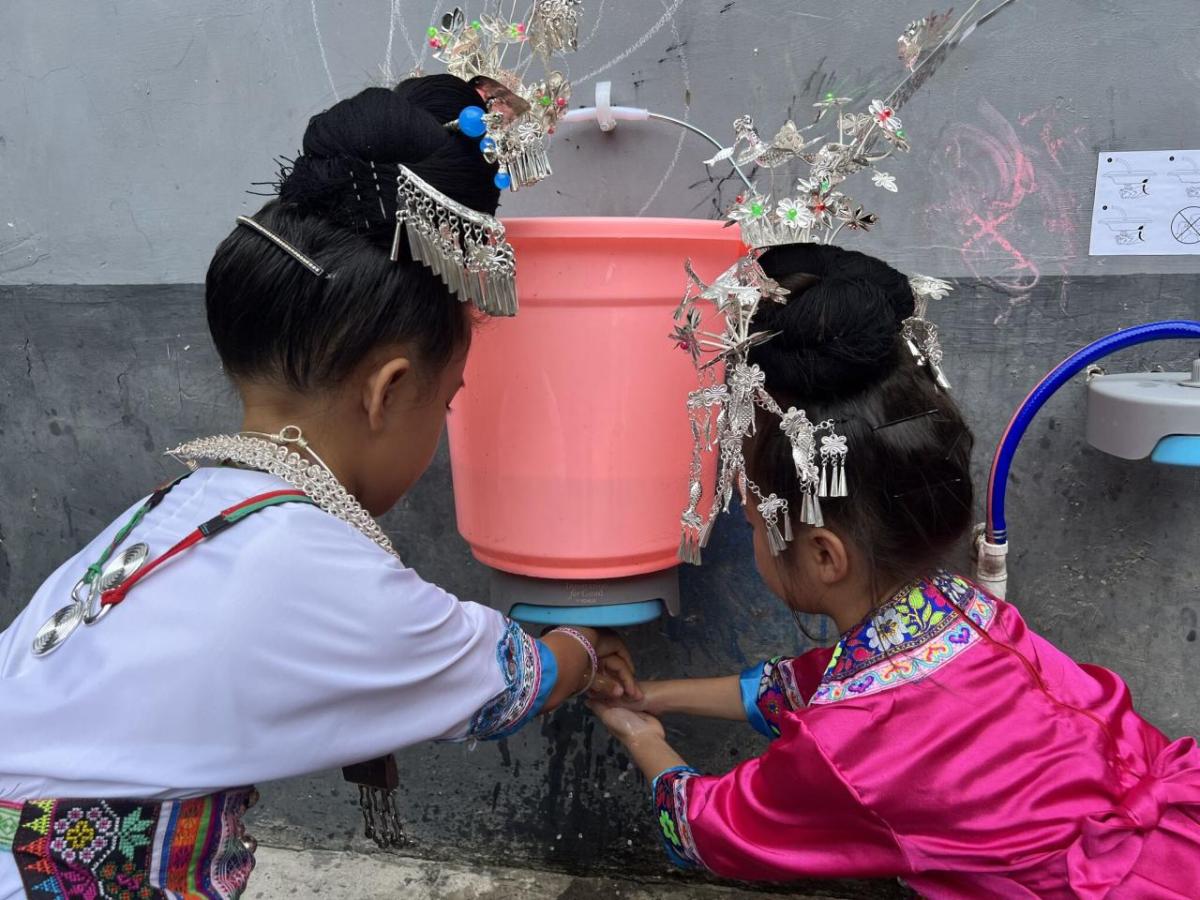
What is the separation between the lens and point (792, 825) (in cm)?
91

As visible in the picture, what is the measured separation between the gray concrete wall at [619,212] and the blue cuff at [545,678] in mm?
523

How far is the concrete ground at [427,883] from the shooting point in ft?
5.46

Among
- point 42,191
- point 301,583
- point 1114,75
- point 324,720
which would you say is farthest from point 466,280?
point 42,191

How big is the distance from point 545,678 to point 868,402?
19.3 inches

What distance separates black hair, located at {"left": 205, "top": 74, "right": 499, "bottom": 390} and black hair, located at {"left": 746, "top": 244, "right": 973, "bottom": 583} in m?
0.36

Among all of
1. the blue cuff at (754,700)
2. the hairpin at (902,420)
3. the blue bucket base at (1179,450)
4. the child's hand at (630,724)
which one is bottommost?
the child's hand at (630,724)

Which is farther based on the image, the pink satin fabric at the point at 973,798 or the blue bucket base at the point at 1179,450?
the blue bucket base at the point at 1179,450

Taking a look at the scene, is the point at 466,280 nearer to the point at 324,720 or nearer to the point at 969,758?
the point at 324,720

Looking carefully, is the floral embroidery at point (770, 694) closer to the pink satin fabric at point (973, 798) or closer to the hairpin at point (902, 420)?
the pink satin fabric at point (973, 798)

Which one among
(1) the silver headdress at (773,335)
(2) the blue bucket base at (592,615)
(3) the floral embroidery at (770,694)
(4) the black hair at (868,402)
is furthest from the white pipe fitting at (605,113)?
(3) the floral embroidery at (770,694)

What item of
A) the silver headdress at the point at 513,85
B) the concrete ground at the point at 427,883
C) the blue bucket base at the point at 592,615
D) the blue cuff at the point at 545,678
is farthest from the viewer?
the concrete ground at the point at 427,883

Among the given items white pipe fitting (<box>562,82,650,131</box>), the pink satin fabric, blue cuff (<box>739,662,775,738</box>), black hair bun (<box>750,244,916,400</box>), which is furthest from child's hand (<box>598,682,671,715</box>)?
white pipe fitting (<box>562,82,650,131</box>)

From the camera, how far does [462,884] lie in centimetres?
171

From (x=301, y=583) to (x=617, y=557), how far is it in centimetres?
44
